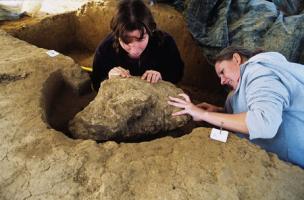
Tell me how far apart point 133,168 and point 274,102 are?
722 mm

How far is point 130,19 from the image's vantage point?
191 centimetres

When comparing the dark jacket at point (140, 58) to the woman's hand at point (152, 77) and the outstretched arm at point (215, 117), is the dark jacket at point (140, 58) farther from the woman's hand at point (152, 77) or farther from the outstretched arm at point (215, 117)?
the outstretched arm at point (215, 117)

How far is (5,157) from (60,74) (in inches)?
32.4

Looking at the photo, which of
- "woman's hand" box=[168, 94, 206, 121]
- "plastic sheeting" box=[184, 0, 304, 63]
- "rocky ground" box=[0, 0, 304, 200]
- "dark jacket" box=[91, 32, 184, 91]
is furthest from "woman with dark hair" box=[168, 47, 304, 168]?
"plastic sheeting" box=[184, 0, 304, 63]

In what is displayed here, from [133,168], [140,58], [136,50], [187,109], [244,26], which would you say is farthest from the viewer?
[244,26]

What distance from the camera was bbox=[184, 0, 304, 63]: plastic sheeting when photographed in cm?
273

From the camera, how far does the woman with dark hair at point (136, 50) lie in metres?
1.93

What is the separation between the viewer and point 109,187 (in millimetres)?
1371

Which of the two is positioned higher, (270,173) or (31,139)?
(270,173)

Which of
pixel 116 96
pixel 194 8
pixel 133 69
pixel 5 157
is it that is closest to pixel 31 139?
pixel 5 157

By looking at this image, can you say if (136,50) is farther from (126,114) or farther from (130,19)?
(126,114)

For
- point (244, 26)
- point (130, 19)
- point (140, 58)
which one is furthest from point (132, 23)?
point (244, 26)

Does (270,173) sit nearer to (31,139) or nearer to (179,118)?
(179,118)

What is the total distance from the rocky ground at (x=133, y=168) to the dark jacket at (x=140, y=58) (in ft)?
2.47
